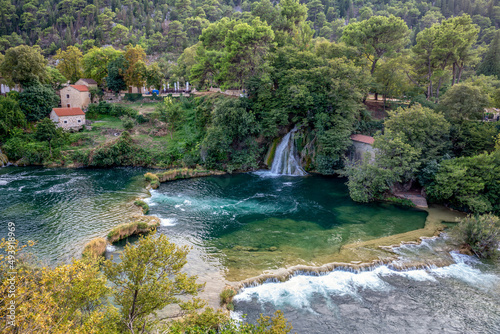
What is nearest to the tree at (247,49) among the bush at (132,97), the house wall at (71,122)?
the bush at (132,97)

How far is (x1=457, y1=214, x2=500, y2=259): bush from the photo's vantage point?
2306 centimetres

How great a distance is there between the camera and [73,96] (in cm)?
5547

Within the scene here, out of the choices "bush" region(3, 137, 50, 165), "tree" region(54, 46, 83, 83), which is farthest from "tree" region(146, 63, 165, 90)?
"bush" region(3, 137, 50, 165)

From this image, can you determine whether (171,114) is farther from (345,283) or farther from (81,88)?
(345,283)

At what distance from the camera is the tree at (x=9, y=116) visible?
44312mm

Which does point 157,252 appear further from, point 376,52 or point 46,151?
point 376,52

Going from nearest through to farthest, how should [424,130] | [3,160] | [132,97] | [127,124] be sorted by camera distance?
[424,130]
[3,160]
[127,124]
[132,97]

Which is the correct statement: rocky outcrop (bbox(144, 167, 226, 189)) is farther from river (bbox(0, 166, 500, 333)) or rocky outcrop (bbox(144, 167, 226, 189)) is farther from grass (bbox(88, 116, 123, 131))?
grass (bbox(88, 116, 123, 131))

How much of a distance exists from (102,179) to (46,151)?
38.4 feet

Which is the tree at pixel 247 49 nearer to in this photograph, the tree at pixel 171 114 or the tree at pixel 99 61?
the tree at pixel 171 114

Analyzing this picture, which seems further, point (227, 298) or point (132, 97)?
point (132, 97)

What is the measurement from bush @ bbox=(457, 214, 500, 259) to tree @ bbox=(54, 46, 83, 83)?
242ft

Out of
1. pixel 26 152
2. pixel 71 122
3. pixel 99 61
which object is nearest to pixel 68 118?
pixel 71 122

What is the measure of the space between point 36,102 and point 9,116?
17.6ft
